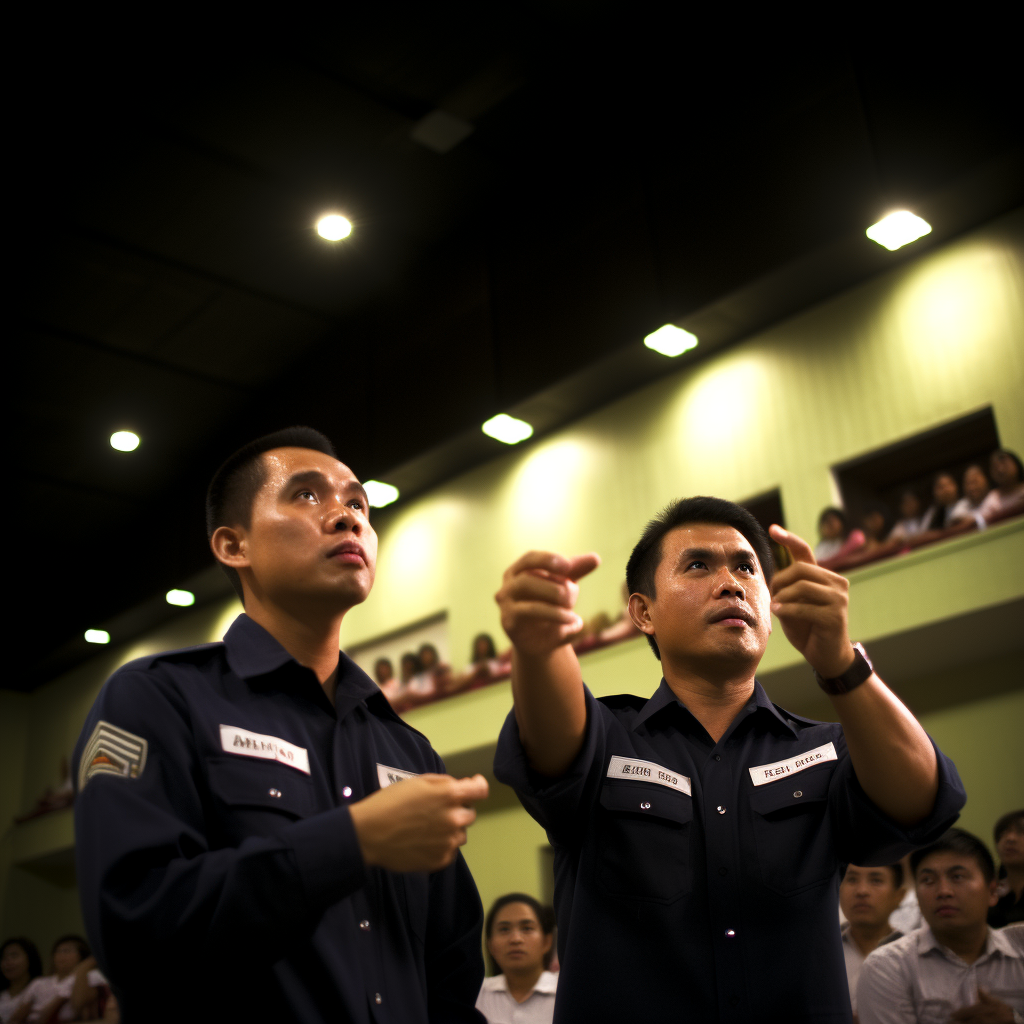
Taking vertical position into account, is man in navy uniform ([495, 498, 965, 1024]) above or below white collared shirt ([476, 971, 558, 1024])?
above

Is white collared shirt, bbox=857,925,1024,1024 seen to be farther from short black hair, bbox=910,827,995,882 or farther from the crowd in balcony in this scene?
the crowd in balcony

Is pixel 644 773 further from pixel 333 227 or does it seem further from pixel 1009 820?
pixel 333 227

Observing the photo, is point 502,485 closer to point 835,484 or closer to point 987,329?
point 835,484

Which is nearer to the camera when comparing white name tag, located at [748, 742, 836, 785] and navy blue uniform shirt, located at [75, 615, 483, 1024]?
navy blue uniform shirt, located at [75, 615, 483, 1024]

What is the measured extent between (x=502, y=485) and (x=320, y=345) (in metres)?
→ 2.50

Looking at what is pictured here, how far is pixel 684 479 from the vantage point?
9266mm

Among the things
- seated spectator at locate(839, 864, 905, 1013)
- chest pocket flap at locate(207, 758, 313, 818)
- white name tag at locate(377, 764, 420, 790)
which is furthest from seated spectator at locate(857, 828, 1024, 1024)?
chest pocket flap at locate(207, 758, 313, 818)

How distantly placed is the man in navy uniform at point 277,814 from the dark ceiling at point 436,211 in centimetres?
626

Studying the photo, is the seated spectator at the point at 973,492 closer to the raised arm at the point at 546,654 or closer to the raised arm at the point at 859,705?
the raised arm at the point at 859,705

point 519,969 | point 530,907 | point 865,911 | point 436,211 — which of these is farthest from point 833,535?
point 436,211

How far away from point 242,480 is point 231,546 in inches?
5.5

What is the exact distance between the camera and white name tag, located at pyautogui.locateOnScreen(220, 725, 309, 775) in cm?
166

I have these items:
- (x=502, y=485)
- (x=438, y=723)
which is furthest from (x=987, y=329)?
(x=438, y=723)

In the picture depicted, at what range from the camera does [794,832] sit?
201cm
